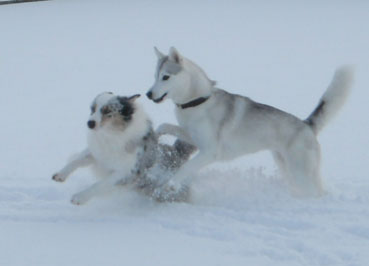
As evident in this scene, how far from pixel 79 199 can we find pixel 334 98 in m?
2.66

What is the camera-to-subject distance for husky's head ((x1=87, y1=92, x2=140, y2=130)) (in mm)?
4879

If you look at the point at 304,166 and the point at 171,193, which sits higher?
the point at 304,166

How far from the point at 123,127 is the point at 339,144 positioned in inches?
169

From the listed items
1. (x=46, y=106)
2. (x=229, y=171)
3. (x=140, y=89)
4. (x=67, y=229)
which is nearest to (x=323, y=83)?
(x=140, y=89)

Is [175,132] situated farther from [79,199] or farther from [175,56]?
[79,199]

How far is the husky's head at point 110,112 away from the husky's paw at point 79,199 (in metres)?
0.58

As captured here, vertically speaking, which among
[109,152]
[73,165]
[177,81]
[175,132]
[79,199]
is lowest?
[79,199]

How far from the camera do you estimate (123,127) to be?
5.04 metres

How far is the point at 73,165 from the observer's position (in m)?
5.18

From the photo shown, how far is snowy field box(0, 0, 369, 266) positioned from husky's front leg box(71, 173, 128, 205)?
0.18 meters

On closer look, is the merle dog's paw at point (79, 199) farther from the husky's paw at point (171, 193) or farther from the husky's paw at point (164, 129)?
the husky's paw at point (164, 129)

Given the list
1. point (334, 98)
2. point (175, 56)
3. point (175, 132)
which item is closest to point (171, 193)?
point (175, 132)

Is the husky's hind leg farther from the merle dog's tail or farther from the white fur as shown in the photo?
the white fur

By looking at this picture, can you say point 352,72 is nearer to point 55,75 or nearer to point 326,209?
A: point 326,209
